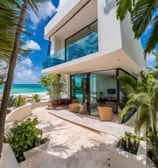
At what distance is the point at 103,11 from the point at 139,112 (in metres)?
4.99

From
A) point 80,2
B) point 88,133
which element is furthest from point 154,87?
point 80,2

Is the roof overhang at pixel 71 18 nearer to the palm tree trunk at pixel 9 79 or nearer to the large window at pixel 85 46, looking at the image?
the large window at pixel 85 46

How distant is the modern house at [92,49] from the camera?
5.94m

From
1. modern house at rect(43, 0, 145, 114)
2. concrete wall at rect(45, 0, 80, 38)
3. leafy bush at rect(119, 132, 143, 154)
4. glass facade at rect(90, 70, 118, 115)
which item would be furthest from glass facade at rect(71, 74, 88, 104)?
leafy bush at rect(119, 132, 143, 154)

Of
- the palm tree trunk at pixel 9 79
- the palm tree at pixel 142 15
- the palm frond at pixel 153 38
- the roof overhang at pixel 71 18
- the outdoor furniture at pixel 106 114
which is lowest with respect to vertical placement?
the outdoor furniture at pixel 106 114

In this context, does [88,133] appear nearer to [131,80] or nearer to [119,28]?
[131,80]

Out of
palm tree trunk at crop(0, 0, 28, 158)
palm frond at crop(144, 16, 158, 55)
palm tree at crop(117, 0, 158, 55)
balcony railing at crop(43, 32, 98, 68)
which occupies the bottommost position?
palm tree trunk at crop(0, 0, 28, 158)

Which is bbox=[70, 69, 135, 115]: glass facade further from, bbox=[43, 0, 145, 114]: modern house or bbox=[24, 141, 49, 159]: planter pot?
bbox=[24, 141, 49, 159]: planter pot

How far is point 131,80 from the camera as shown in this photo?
13.0 ft

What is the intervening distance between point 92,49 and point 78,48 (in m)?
1.44

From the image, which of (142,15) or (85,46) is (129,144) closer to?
(142,15)

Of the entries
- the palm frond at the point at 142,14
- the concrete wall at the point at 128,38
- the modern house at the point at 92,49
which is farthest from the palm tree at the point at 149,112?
the concrete wall at the point at 128,38

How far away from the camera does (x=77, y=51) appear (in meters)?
8.33

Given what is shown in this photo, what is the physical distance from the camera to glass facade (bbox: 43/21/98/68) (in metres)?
7.24
